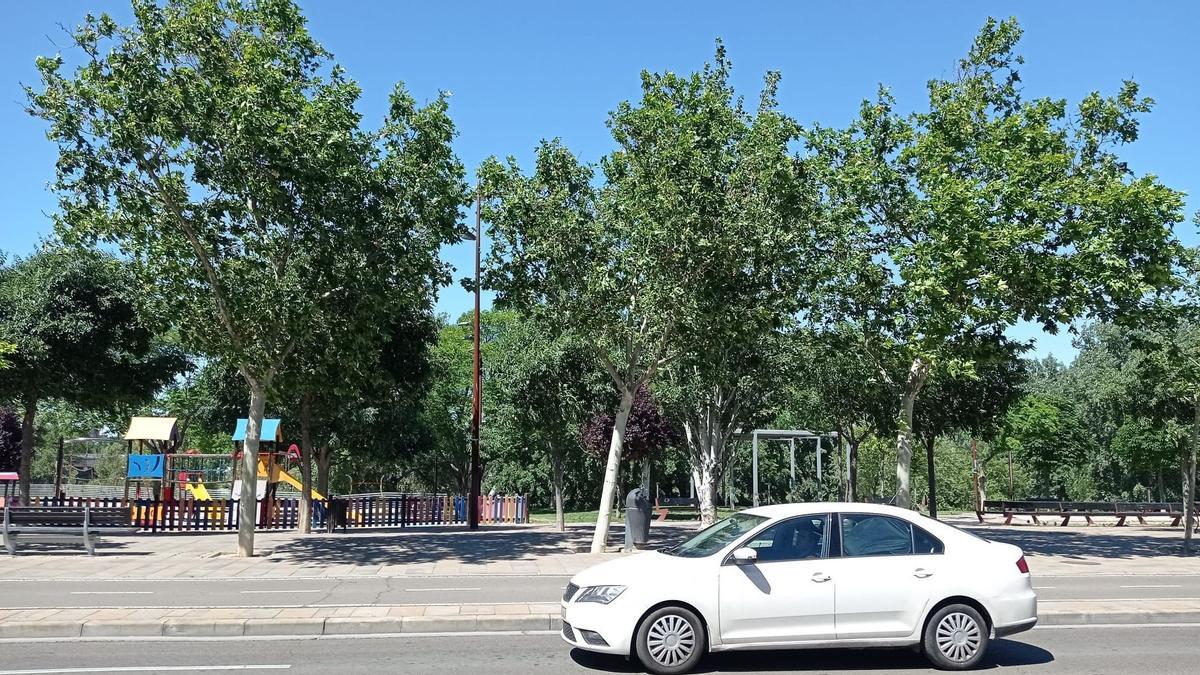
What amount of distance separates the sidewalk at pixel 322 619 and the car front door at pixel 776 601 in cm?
309

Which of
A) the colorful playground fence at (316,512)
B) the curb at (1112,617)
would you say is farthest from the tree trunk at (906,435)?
the colorful playground fence at (316,512)

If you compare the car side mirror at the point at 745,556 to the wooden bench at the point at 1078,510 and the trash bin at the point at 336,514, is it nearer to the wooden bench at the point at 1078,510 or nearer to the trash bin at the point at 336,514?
the trash bin at the point at 336,514

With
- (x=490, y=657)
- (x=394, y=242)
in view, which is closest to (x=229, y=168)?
(x=394, y=242)

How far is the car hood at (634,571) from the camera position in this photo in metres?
7.91

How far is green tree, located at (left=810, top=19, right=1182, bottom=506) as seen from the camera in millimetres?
19328

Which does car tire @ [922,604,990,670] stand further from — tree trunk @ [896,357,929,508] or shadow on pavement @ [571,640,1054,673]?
tree trunk @ [896,357,929,508]

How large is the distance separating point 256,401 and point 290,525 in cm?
938

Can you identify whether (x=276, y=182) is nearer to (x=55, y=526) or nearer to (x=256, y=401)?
(x=256, y=401)

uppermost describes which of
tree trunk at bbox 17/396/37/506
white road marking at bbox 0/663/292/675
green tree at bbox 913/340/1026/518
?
green tree at bbox 913/340/1026/518

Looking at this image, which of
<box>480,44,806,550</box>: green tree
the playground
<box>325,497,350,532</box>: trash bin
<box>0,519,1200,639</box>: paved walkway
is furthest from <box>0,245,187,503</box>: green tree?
<box>480,44,806,550</box>: green tree

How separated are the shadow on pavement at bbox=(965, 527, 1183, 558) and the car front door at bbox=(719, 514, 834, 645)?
41.3 ft

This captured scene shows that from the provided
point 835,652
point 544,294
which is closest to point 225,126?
point 544,294

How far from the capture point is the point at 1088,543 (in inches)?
961

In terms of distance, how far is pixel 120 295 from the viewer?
26812 mm
